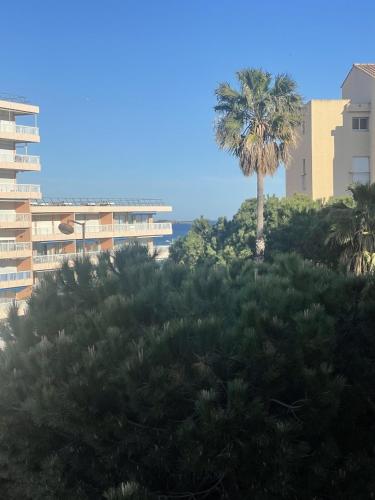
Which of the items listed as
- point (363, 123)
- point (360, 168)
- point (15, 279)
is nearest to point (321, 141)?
point (363, 123)

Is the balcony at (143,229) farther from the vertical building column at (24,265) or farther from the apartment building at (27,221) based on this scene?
the vertical building column at (24,265)

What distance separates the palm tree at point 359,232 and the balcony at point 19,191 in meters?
23.4

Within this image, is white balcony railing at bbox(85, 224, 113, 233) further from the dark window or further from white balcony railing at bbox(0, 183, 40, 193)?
the dark window

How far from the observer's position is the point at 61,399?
5051mm

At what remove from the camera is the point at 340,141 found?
3450cm

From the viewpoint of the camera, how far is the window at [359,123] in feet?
112

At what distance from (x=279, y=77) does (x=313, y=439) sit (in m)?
22.6

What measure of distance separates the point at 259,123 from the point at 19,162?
17.0 m

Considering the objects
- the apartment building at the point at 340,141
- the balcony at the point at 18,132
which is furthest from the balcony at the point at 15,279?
the apartment building at the point at 340,141

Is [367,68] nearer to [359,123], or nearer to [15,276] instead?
[359,123]

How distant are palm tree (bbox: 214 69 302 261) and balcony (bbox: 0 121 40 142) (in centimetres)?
1500

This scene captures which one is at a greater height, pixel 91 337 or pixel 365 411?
pixel 91 337

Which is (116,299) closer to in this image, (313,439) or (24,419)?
(24,419)

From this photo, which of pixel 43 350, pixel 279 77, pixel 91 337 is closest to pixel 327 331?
pixel 91 337
